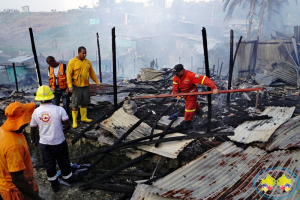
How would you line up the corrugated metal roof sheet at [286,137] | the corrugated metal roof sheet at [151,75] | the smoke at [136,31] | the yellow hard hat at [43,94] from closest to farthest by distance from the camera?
1. the yellow hard hat at [43,94]
2. the corrugated metal roof sheet at [286,137]
3. the corrugated metal roof sheet at [151,75]
4. the smoke at [136,31]

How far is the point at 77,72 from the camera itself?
18.2ft

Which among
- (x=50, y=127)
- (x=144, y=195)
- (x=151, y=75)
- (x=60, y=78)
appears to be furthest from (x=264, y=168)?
(x=151, y=75)

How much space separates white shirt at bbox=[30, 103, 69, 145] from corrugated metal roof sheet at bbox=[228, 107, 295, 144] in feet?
11.1

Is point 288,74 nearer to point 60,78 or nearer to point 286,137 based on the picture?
point 286,137

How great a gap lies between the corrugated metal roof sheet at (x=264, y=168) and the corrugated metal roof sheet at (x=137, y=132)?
148cm

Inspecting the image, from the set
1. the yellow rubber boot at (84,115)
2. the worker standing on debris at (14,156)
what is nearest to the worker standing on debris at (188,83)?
the yellow rubber boot at (84,115)

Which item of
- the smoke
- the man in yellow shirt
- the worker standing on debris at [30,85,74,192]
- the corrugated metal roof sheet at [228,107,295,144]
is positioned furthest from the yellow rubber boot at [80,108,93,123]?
the smoke

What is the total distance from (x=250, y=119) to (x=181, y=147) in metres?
2.26

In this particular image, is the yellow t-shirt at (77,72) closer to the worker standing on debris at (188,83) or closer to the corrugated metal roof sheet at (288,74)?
the worker standing on debris at (188,83)

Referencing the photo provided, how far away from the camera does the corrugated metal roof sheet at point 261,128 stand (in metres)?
4.38

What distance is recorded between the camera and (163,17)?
4694 centimetres

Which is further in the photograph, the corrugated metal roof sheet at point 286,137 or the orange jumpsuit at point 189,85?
the orange jumpsuit at point 189,85

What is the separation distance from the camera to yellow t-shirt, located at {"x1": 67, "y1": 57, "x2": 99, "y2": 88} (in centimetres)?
548

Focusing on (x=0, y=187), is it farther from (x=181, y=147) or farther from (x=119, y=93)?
(x=119, y=93)
